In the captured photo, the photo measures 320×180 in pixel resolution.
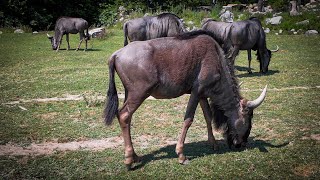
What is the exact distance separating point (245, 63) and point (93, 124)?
11.5 m

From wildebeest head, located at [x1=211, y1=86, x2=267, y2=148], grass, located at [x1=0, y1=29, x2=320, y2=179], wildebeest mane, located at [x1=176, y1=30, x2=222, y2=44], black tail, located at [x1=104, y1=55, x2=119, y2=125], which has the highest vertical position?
wildebeest mane, located at [x1=176, y1=30, x2=222, y2=44]

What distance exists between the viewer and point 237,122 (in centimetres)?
679

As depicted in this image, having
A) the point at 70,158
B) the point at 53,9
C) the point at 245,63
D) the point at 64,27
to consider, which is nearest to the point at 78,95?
the point at 70,158

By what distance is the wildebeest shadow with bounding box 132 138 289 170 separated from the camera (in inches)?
271

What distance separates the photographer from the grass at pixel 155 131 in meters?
6.24

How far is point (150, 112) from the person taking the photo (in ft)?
32.8

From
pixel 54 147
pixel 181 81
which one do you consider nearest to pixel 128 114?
pixel 181 81

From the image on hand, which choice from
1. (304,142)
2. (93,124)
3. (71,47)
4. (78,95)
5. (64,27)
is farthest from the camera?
(71,47)

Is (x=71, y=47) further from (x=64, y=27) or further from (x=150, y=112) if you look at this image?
(x=150, y=112)

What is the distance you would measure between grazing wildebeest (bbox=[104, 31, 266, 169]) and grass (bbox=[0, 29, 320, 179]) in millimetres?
496

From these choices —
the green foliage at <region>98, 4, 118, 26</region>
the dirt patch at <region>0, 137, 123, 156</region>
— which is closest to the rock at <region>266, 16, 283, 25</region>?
the green foliage at <region>98, 4, 118, 26</region>

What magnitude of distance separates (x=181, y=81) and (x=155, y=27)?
409 inches

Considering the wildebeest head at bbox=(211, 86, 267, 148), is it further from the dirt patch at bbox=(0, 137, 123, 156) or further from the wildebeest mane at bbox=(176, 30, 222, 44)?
the dirt patch at bbox=(0, 137, 123, 156)

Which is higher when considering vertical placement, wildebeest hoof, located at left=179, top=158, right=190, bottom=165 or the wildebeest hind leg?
the wildebeest hind leg
